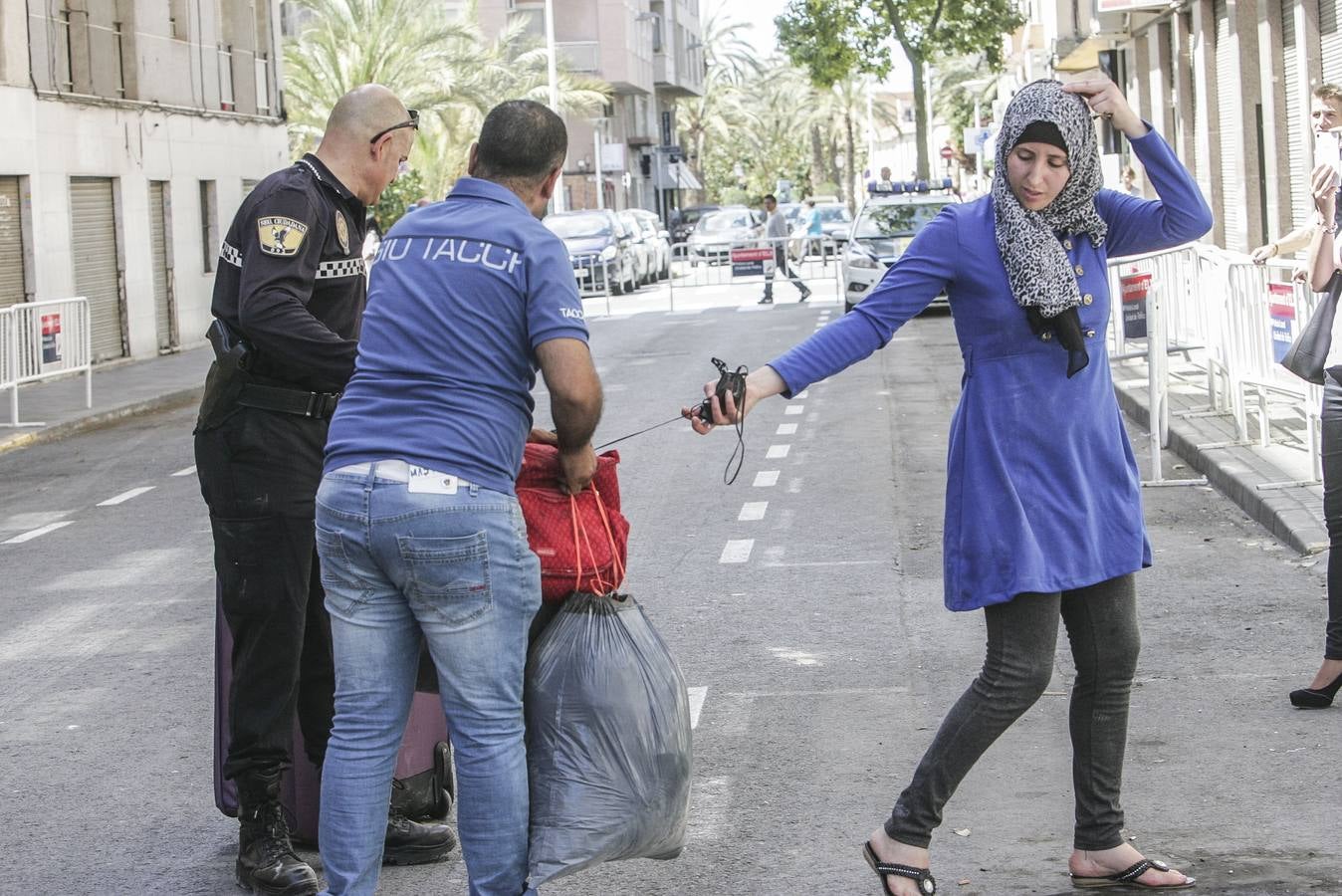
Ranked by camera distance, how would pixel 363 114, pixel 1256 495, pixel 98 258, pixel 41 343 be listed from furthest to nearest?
pixel 98 258, pixel 41 343, pixel 1256 495, pixel 363 114

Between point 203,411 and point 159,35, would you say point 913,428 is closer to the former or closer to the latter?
point 203,411

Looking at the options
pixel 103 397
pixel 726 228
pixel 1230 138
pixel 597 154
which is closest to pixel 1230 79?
pixel 1230 138

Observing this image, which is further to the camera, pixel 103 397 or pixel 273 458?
pixel 103 397

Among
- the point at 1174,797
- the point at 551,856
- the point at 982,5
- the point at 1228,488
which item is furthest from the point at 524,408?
the point at 982,5

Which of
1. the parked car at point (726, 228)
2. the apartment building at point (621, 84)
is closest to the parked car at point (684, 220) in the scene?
the apartment building at point (621, 84)

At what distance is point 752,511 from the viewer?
10570mm

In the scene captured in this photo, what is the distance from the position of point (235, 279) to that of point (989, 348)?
179 centimetres

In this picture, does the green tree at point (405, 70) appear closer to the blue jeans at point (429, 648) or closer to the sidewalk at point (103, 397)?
the sidewalk at point (103, 397)

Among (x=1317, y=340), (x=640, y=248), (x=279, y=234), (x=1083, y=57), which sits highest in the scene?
(x=1083, y=57)

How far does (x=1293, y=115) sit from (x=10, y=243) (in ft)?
47.1

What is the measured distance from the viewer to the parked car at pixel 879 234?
25.5 meters

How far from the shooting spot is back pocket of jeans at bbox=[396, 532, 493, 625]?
146 inches

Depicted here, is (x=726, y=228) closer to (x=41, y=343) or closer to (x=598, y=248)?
(x=598, y=248)

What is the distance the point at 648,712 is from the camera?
3.92 metres
